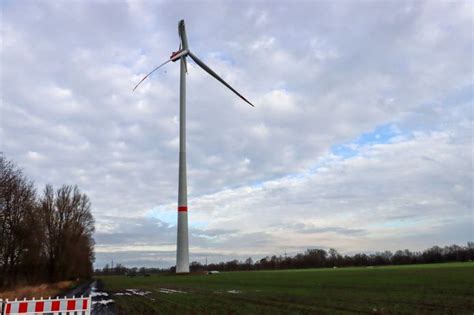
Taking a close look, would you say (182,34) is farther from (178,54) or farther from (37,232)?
(37,232)

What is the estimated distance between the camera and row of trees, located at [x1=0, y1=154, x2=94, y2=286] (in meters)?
48.8

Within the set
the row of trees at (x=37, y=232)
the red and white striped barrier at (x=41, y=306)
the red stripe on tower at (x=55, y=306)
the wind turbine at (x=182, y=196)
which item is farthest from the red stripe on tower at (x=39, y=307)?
the wind turbine at (x=182, y=196)

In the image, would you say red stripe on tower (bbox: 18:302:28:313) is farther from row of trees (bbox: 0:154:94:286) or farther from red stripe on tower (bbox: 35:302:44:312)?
row of trees (bbox: 0:154:94:286)

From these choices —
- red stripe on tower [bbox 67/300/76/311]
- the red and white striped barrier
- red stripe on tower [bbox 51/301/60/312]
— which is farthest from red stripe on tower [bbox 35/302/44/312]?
red stripe on tower [bbox 67/300/76/311]

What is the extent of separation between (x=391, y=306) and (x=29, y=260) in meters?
48.2

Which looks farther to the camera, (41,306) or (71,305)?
(71,305)

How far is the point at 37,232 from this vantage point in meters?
56.4

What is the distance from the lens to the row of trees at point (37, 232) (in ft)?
160

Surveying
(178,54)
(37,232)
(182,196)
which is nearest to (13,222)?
(37,232)

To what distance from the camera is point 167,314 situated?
2209 centimetres

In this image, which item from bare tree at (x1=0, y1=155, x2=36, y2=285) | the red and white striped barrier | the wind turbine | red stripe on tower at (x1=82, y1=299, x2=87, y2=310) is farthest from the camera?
the wind turbine

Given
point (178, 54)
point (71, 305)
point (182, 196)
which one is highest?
point (178, 54)

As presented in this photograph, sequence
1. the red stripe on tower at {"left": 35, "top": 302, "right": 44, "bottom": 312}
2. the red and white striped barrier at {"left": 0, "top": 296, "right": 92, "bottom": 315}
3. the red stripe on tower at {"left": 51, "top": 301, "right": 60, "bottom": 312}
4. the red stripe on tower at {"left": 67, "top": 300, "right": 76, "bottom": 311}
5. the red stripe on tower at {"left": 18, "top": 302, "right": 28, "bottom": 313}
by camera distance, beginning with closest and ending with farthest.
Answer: the red and white striped barrier at {"left": 0, "top": 296, "right": 92, "bottom": 315}
the red stripe on tower at {"left": 18, "top": 302, "right": 28, "bottom": 313}
the red stripe on tower at {"left": 35, "top": 302, "right": 44, "bottom": 312}
the red stripe on tower at {"left": 51, "top": 301, "right": 60, "bottom": 312}
the red stripe on tower at {"left": 67, "top": 300, "right": 76, "bottom": 311}

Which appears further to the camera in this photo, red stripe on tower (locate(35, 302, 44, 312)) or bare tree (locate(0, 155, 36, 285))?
bare tree (locate(0, 155, 36, 285))
